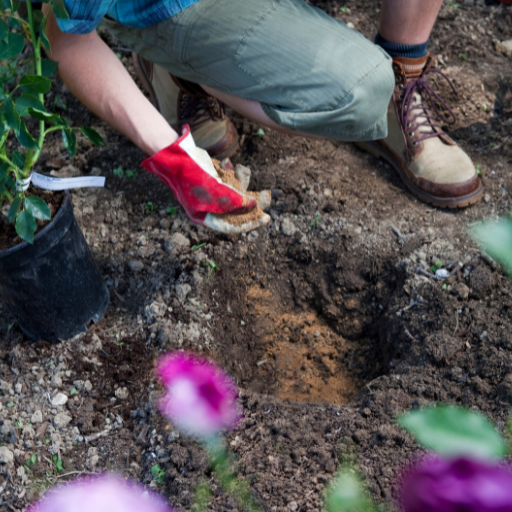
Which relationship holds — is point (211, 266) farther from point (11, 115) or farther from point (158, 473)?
point (11, 115)

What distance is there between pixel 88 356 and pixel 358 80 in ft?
3.95

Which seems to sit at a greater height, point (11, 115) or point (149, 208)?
point (11, 115)

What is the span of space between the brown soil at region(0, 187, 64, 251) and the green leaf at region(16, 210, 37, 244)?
12cm

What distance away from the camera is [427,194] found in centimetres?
196

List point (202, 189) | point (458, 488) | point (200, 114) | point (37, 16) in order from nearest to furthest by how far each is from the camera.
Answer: point (458, 488) < point (37, 16) < point (202, 189) < point (200, 114)

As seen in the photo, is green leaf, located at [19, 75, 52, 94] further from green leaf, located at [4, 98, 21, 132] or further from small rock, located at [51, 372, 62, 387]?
small rock, located at [51, 372, 62, 387]

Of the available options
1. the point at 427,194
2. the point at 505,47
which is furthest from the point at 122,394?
the point at 505,47

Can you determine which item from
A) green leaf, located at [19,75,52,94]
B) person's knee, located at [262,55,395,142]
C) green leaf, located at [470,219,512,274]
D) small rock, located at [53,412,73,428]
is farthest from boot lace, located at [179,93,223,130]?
green leaf, located at [470,219,512,274]

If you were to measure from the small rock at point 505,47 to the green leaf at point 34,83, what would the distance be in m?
2.08

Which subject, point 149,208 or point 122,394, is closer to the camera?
point 122,394

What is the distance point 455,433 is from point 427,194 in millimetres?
1762

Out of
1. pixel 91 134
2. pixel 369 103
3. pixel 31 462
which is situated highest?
pixel 369 103

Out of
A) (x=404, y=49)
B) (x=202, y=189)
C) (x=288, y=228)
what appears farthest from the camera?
(x=404, y=49)

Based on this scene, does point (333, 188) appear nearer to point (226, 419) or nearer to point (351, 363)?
point (351, 363)
